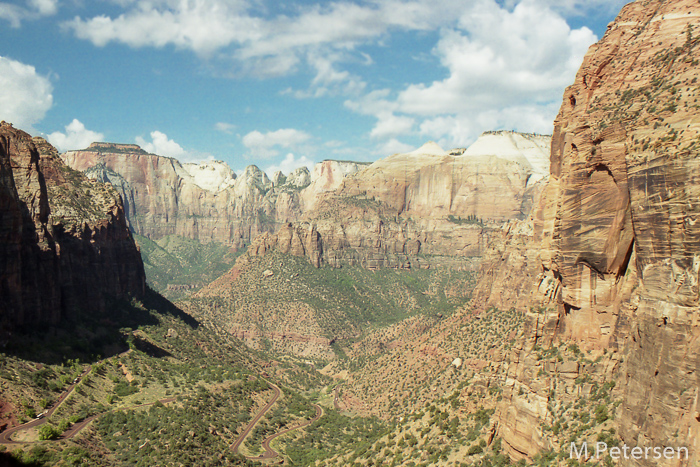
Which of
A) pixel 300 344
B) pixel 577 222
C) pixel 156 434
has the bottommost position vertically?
pixel 300 344

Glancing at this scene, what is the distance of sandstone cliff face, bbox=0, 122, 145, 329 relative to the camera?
72.1 m

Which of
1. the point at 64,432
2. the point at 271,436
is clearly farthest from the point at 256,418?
the point at 64,432

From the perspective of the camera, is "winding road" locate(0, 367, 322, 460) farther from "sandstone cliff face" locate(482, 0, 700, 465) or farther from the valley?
"sandstone cliff face" locate(482, 0, 700, 465)

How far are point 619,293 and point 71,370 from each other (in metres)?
70.3

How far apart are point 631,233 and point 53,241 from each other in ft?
277

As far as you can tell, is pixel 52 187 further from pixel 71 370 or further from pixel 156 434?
pixel 156 434

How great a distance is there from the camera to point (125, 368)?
265 ft

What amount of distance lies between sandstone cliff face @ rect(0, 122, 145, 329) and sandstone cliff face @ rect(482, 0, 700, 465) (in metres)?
68.4

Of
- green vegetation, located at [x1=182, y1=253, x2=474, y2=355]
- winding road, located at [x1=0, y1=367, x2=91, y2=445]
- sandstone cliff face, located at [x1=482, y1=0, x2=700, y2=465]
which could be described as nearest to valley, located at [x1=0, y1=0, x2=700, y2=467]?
sandstone cliff face, located at [x1=482, y1=0, x2=700, y2=465]

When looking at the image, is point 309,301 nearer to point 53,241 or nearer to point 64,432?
point 53,241

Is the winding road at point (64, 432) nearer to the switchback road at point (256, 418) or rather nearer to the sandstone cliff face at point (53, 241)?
the sandstone cliff face at point (53, 241)

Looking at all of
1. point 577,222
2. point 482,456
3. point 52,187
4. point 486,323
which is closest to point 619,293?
point 577,222

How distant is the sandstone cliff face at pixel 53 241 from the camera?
237ft

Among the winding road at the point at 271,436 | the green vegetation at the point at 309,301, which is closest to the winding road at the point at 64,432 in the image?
the winding road at the point at 271,436
